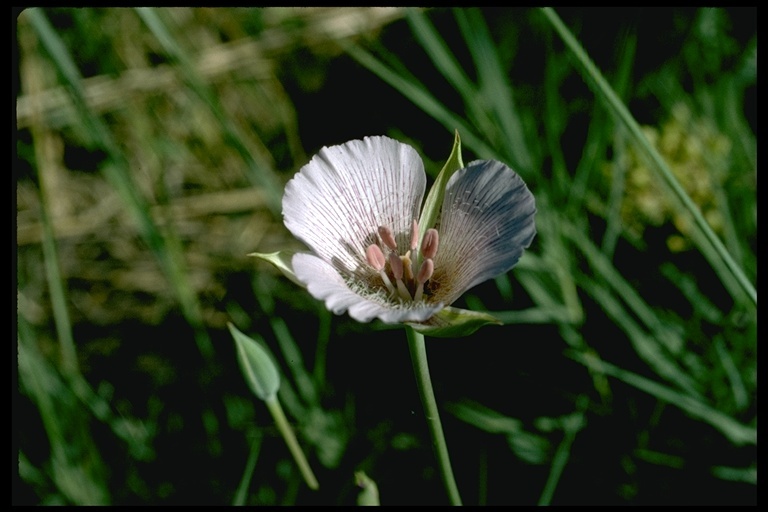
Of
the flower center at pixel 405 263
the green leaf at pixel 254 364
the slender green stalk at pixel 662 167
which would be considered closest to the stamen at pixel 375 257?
the flower center at pixel 405 263

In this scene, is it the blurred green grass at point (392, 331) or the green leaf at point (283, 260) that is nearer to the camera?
the green leaf at point (283, 260)

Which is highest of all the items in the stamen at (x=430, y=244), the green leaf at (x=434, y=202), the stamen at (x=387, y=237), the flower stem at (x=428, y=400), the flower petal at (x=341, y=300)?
the green leaf at (x=434, y=202)

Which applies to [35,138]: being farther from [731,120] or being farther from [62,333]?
[731,120]

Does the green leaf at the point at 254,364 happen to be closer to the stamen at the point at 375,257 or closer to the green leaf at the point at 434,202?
the stamen at the point at 375,257

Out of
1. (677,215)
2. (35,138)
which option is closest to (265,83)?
(35,138)

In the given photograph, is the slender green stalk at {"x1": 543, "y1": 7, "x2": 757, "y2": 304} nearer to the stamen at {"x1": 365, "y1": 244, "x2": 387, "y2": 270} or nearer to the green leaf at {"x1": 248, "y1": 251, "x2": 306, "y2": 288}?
the stamen at {"x1": 365, "y1": 244, "x2": 387, "y2": 270}

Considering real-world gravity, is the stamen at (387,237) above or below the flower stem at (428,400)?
above

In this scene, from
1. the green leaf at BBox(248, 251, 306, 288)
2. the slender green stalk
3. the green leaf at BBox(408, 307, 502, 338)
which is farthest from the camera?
the slender green stalk

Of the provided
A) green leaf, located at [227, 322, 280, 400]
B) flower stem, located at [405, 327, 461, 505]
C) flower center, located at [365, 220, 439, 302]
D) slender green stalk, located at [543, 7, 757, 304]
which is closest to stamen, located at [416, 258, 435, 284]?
flower center, located at [365, 220, 439, 302]
